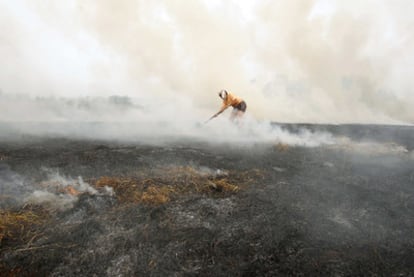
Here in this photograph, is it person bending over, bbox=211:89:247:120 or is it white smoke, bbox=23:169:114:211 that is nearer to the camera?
white smoke, bbox=23:169:114:211

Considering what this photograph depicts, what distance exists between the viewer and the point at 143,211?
6051 mm

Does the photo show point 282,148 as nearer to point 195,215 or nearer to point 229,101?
point 229,101

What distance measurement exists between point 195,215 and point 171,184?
5.52 feet

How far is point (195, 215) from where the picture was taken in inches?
236

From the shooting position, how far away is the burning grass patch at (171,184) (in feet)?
22.1

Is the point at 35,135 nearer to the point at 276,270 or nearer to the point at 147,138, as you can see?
the point at 147,138

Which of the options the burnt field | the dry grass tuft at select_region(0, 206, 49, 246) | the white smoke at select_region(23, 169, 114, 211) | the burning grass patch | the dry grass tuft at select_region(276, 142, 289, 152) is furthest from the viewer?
the dry grass tuft at select_region(276, 142, 289, 152)

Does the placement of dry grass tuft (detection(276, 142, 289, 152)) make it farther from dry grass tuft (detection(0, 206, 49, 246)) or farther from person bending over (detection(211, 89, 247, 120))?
dry grass tuft (detection(0, 206, 49, 246))

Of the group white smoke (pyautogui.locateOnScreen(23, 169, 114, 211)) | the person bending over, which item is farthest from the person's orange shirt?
white smoke (pyautogui.locateOnScreen(23, 169, 114, 211))

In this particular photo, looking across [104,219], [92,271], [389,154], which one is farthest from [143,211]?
[389,154]

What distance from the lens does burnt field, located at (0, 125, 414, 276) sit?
457cm

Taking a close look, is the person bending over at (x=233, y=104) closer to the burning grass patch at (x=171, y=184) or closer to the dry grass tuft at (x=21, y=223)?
the burning grass patch at (x=171, y=184)

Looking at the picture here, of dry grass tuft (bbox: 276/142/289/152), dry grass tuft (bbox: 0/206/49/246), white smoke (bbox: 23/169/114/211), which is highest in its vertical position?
dry grass tuft (bbox: 276/142/289/152)

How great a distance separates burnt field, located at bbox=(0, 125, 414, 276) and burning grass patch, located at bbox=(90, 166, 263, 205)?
0.03 meters
